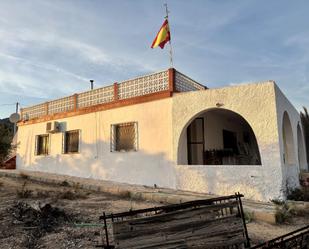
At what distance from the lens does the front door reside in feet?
36.9

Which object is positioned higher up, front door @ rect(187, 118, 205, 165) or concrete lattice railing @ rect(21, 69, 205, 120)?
concrete lattice railing @ rect(21, 69, 205, 120)

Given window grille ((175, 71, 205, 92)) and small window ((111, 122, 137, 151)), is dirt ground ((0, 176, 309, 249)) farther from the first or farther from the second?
window grille ((175, 71, 205, 92))

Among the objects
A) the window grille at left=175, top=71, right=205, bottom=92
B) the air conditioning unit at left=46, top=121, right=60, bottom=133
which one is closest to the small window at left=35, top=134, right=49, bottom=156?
the air conditioning unit at left=46, top=121, right=60, bottom=133

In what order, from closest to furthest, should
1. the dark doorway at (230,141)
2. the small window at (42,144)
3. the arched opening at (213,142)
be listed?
the arched opening at (213,142) → the dark doorway at (230,141) → the small window at (42,144)

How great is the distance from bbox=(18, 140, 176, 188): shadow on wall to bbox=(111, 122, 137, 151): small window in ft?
0.84

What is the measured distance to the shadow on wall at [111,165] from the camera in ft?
33.6

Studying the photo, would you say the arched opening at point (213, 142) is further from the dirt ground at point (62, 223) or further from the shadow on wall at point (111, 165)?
the dirt ground at point (62, 223)

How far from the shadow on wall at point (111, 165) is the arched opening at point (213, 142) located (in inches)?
36.8

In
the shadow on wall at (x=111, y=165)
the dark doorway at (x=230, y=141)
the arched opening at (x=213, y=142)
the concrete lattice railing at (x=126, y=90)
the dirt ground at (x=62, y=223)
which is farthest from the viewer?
the dark doorway at (x=230, y=141)

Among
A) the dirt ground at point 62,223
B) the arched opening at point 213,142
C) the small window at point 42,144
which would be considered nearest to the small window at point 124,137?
the arched opening at point 213,142

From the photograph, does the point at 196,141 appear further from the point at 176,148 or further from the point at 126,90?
the point at 126,90

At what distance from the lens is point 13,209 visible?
6398mm

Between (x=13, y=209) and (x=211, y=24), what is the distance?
25.2 feet

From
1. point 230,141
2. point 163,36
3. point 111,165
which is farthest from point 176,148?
point 230,141
